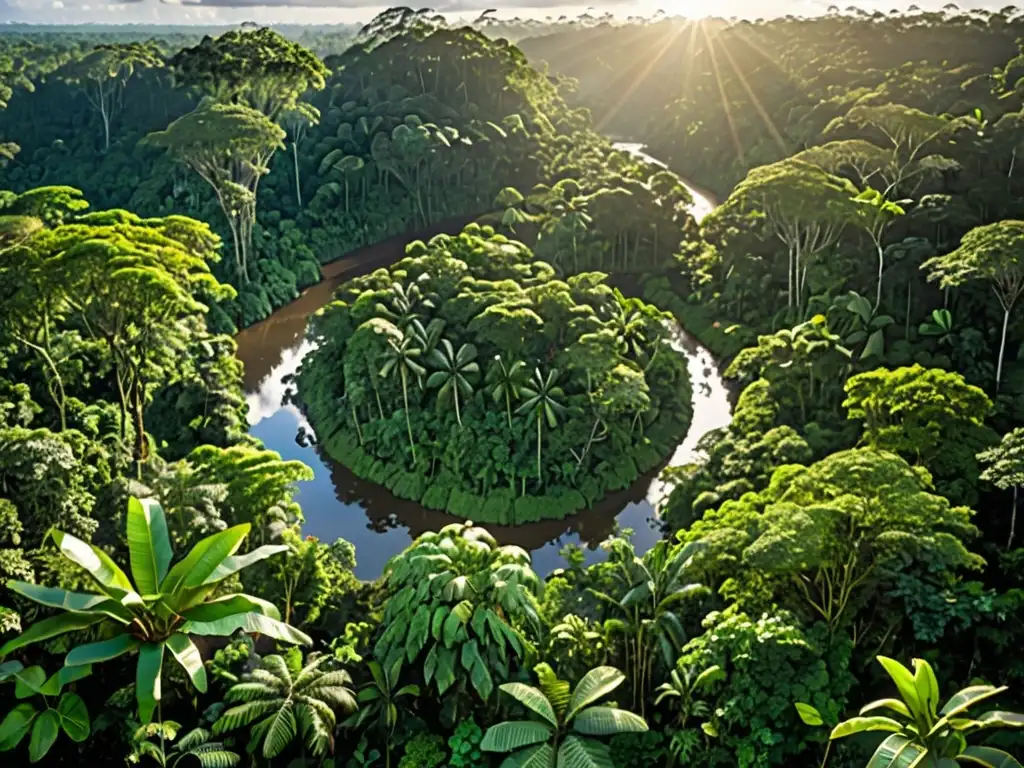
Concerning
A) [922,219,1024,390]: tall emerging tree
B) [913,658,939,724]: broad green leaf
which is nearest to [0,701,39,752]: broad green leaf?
[913,658,939,724]: broad green leaf

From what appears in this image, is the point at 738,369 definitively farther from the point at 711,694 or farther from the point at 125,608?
the point at 125,608

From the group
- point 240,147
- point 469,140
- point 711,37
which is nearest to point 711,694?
point 240,147

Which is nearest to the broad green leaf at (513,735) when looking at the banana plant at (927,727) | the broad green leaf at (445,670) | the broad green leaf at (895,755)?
the broad green leaf at (445,670)

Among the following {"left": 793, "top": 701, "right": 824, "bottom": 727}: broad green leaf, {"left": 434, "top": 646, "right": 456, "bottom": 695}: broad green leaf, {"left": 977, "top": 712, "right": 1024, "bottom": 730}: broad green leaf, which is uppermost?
{"left": 977, "top": 712, "right": 1024, "bottom": 730}: broad green leaf

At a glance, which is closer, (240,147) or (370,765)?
(370,765)

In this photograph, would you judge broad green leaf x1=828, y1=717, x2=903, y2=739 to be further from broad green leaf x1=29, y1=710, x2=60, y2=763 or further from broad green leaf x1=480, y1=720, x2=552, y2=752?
broad green leaf x1=29, y1=710, x2=60, y2=763

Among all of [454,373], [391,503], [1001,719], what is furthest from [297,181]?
[1001,719]

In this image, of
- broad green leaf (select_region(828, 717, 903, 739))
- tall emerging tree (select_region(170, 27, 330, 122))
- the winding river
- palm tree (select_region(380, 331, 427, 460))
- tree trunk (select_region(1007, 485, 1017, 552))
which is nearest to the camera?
broad green leaf (select_region(828, 717, 903, 739))
